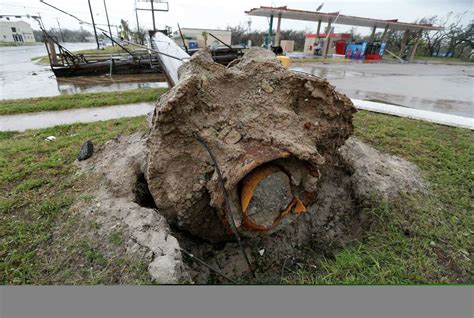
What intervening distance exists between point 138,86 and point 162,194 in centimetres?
817

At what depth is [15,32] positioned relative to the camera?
32.8 meters

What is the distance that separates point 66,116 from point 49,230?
4281 mm

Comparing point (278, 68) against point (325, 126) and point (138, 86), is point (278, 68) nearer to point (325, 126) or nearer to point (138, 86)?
point (325, 126)

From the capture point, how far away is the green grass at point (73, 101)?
5883 mm

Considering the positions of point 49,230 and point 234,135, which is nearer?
point 234,135

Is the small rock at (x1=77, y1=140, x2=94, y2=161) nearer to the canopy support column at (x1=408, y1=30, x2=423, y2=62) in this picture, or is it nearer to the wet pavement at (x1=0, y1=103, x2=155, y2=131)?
the wet pavement at (x1=0, y1=103, x2=155, y2=131)

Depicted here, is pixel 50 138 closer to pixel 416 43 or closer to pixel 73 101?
pixel 73 101

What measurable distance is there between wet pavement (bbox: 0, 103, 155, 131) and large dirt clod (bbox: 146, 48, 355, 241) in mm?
3946

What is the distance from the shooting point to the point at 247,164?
182 centimetres

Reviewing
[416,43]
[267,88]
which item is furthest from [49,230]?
[416,43]

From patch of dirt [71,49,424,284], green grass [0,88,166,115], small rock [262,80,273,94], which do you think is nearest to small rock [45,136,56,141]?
patch of dirt [71,49,424,284]

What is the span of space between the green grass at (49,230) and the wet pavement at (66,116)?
5.00 feet

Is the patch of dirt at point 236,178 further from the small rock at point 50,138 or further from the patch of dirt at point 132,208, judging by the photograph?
the small rock at point 50,138

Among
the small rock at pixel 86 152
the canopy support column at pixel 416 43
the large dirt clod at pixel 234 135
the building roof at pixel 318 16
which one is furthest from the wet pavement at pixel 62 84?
the canopy support column at pixel 416 43
